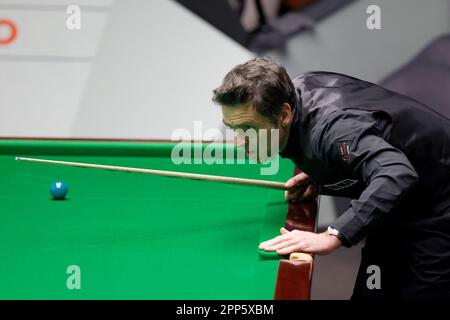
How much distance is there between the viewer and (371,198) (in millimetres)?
1662

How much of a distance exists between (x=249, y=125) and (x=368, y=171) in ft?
1.17

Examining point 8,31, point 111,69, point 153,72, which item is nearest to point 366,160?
point 153,72

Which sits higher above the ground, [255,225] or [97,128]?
[97,128]

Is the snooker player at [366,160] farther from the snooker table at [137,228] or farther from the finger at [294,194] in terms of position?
the snooker table at [137,228]

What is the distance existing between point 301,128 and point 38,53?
10.7 ft

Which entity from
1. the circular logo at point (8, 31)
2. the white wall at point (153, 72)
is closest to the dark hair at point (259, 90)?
the white wall at point (153, 72)

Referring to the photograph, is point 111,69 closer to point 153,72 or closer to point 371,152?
point 153,72

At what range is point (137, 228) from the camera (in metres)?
2.19

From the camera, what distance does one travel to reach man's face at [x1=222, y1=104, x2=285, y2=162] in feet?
6.19

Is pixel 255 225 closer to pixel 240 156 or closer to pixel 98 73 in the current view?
pixel 240 156

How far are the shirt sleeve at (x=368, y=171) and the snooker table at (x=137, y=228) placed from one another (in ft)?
0.62

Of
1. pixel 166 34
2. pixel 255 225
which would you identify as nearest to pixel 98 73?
pixel 166 34

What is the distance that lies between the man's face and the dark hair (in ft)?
0.05

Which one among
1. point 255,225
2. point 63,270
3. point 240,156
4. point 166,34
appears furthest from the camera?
point 166,34
